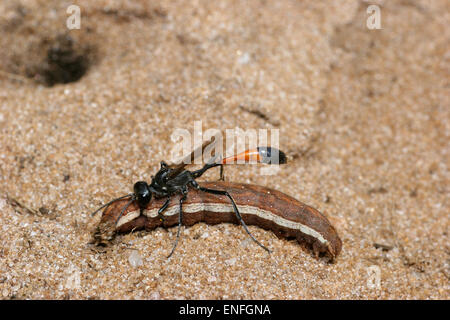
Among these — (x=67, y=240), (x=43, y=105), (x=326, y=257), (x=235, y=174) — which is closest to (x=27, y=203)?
(x=67, y=240)

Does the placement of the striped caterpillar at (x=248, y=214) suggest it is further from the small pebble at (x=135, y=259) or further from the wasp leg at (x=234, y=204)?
the small pebble at (x=135, y=259)

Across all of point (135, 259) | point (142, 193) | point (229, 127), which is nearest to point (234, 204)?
point (142, 193)

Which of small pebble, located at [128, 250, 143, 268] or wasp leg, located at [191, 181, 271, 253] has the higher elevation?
wasp leg, located at [191, 181, 271, 253]

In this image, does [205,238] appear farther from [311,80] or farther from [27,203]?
[311,80]

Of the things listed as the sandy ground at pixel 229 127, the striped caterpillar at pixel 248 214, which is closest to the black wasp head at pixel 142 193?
the striped caterpillar at pixel 248 214

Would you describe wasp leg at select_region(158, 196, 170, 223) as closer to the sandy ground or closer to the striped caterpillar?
the striped caterpillar

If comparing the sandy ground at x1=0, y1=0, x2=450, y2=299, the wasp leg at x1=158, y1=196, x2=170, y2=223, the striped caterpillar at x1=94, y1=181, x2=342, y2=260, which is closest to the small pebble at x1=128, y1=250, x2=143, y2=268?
the sandy ground at x1=0, y1=0, x2=450, y2=299
